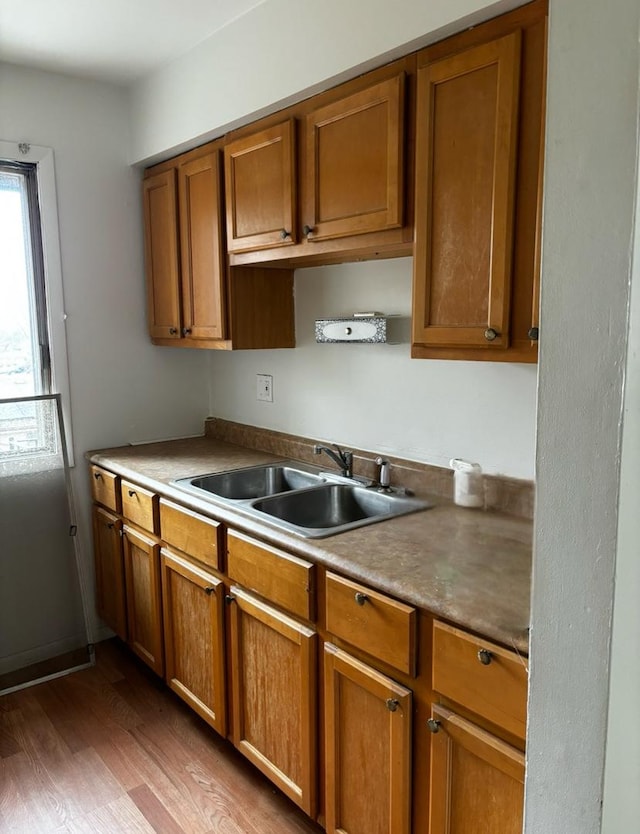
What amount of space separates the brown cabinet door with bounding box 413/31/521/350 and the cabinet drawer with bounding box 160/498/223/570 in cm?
91

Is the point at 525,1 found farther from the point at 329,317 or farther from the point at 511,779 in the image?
the point at 511,779

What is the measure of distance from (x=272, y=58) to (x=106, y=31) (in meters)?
0.70

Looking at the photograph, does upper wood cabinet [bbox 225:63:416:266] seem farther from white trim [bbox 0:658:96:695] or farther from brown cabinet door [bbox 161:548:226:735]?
white trim [bbox 0:658:96:695]

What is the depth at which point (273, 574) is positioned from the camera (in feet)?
5.93

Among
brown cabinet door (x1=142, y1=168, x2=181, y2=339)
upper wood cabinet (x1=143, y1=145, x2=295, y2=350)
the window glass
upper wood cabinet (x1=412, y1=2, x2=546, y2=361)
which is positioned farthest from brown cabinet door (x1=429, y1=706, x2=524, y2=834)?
the window glass

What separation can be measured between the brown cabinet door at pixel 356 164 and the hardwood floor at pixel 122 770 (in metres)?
1.77

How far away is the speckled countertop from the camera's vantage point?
1.30 m

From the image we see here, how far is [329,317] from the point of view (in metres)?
2.50

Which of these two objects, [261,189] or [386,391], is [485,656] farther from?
[261,189]

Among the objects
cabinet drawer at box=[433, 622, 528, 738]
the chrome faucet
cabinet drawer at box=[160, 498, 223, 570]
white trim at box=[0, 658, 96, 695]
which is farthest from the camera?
white trim at box=[0, 658, 96, 695]

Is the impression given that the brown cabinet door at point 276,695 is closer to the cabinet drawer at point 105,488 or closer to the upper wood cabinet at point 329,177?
the cabinet drawer at point 105,488

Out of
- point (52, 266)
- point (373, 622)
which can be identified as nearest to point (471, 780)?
point (373, 622)

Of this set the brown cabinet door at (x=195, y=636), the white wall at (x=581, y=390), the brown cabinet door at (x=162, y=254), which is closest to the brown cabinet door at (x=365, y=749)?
the brown cabinet door at (x=195, y=636)

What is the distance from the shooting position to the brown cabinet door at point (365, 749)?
1475mm
